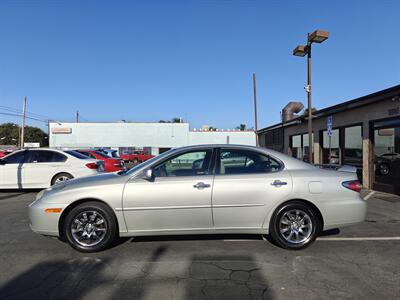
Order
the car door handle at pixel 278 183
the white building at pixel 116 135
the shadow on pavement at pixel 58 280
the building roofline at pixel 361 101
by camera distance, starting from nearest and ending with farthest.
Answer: the shadow on pavement at pixel 58 280
the car door handle at pixel 278 183
the building roofline at pixel 361 101
the white building at pixel 116 135

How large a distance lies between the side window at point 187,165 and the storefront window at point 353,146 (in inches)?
385

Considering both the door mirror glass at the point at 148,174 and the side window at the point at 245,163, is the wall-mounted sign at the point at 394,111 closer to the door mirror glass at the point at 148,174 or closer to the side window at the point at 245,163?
the side window at the point at 245,163

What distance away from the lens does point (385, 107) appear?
419 inches

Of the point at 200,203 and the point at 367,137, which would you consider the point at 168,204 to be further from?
the point at 367,137

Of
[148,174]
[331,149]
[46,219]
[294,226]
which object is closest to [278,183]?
[294,226]

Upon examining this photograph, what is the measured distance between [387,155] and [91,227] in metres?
10.4

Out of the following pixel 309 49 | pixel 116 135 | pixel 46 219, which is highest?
pixel 309 49

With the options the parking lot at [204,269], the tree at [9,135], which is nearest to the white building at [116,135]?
the parking lot at [204,269]

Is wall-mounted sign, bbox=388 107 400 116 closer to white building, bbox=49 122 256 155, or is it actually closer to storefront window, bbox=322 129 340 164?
storefront window, bbox=322 129 340 164

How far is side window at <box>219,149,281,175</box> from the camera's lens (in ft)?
15.1

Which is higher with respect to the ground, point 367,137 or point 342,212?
point 367,137

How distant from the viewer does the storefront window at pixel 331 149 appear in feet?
46.3

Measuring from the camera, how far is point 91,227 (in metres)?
4.44

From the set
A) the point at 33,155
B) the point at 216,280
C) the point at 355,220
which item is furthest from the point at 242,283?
the point at 33,155
